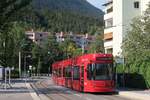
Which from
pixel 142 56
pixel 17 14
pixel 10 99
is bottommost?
pixel 10 99

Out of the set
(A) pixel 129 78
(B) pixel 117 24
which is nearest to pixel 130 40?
(A) pixel 129 78

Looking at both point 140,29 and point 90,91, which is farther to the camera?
point 140,29

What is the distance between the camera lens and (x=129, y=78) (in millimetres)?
59531

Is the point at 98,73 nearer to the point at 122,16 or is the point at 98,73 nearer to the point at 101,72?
the point at 101,72

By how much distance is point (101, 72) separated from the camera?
139 feet

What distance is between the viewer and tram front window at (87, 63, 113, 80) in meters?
42.3

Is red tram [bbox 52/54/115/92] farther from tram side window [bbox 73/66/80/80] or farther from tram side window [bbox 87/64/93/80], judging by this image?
tram side window [bbox 73/66/80/80]

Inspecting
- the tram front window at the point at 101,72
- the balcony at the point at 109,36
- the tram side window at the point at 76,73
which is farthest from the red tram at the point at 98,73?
the balcony at the point at 109,36

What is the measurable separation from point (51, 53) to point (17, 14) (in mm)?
137387

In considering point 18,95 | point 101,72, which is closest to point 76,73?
point 101,72

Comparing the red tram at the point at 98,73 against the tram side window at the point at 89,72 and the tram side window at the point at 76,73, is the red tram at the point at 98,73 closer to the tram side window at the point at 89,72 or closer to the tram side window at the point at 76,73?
the tram side window at the point at 89,72

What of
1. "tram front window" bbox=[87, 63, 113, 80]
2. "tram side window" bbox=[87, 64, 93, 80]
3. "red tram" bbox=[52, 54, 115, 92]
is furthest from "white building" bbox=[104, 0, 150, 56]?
"tram front window" bbox=[87, 63, 113, 80]

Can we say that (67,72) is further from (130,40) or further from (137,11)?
(137,11)

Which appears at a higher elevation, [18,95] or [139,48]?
[139,48]
